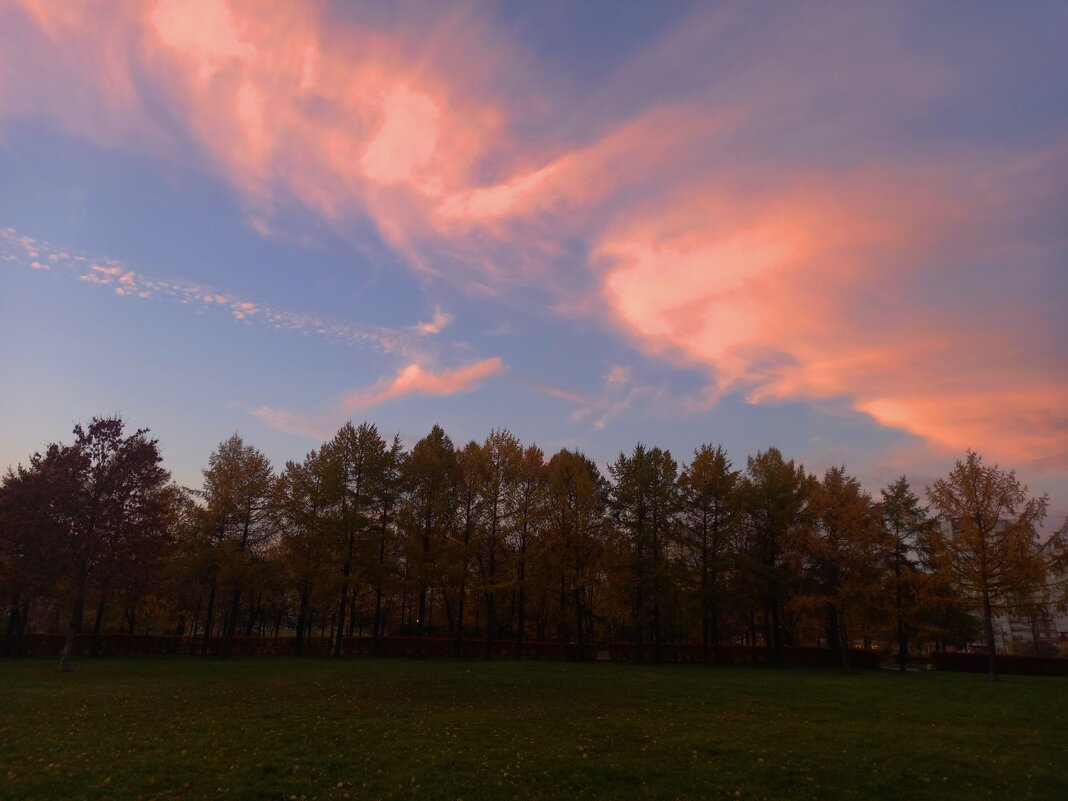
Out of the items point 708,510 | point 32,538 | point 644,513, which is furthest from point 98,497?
point 708,510

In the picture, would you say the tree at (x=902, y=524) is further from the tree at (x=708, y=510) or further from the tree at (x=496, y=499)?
the tree at (x=496, y=499)

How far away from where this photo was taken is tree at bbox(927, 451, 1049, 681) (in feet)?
111

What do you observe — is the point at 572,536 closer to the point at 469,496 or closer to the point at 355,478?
the point at 469,496

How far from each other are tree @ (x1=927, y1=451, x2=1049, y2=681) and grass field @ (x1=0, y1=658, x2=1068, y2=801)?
35.2 feet

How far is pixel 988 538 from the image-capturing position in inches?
1374

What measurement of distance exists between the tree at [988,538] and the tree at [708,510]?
14.5m

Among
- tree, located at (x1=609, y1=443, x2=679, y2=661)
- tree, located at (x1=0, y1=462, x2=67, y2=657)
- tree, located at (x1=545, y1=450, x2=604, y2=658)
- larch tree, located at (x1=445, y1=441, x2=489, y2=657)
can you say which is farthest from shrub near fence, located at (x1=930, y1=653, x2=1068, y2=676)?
tree, located at (x1=0, y1=462, x2=67, y2=657)

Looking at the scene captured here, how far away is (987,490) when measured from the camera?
3491 cm

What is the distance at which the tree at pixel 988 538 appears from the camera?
3375 centimetres

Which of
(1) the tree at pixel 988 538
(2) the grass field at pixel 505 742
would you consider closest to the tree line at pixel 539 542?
(1) the tree at pixel 988 538

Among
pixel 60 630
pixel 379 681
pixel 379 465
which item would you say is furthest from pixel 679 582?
pixel 60 630

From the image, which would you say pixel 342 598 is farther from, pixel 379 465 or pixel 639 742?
pixel 639 742

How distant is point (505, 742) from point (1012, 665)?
153ft

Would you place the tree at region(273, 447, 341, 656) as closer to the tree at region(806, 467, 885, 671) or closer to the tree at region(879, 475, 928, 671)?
the tree at region(806, 467, 885, 671)
